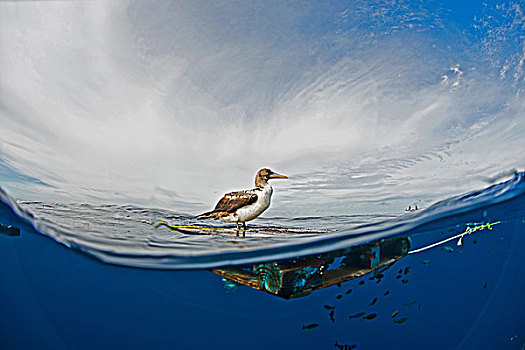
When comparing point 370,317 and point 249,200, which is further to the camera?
point 370,317

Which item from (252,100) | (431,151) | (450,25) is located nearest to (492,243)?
(431,151)

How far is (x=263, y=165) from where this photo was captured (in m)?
4.29

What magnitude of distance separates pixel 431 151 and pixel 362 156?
1252 mm

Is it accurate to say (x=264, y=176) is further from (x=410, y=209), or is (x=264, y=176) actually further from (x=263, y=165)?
(x=410, y=209)

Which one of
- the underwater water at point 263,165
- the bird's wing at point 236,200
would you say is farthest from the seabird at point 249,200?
the underwater water at point 263,165

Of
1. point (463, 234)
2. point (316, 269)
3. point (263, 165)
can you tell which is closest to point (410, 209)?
point (316, 269)

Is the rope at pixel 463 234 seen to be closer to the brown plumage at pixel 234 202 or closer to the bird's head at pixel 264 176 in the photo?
the bird's head at pixel 264 176

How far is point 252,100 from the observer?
3.82m

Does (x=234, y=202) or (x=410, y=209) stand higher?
(x=410, y=209)

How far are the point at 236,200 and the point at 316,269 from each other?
2.01 meters

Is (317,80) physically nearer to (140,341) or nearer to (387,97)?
(387,97)

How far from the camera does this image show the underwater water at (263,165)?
10.8 ft

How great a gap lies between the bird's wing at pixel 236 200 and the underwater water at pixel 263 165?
0.74 metres

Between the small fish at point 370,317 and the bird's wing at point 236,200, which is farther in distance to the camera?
the small fish at point 370,317
